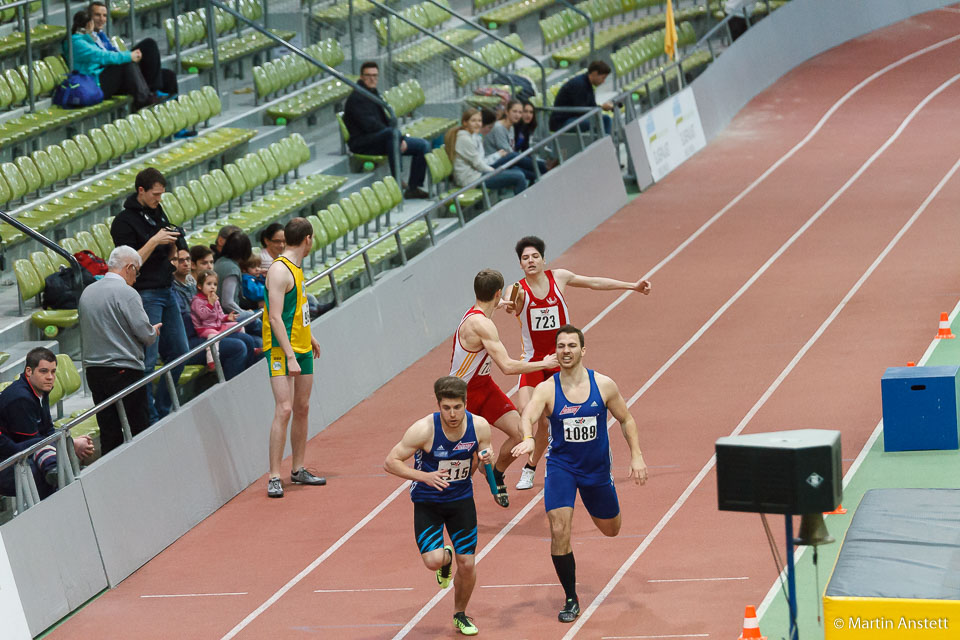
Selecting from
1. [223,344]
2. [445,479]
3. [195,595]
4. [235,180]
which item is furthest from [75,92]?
[445,479]

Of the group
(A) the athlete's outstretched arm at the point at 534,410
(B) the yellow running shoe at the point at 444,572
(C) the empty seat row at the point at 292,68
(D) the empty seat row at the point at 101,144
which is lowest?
(B) the yellow running shoe at the point at 444,572

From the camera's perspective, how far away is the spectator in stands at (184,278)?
11742mm

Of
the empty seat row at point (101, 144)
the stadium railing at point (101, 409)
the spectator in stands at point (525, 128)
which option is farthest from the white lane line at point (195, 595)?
the spectator in stands at point (525, 128)

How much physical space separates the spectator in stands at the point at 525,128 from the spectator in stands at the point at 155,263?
7911 mm

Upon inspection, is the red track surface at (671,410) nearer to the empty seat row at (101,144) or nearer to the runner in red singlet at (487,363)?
the runner in red singlet at (487,363)

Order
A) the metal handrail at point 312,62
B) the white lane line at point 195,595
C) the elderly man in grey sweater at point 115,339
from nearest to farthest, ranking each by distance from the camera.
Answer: the white lane line at point 195,595 → the elderly man in grey sweater at point 115,339 → the metal handrail at point 312,62

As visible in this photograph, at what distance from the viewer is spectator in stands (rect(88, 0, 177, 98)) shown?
15.4 m

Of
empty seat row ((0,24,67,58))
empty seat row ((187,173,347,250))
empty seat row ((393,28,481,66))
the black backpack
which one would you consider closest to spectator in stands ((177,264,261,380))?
the black backpack

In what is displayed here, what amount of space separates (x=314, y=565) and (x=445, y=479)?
2.11m

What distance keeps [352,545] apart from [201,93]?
8011 mm

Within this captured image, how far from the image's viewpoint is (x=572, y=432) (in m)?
8.86

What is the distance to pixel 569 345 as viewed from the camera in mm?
8852

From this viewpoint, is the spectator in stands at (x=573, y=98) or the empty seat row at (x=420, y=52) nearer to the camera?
the spectator in stands at (x=573, y=98)

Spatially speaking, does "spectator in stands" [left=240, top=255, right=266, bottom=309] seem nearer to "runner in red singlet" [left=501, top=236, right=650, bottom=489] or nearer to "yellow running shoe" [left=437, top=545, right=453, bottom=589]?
"runner in red singlet" [left=501, top=236, right=650, bottom=489]
